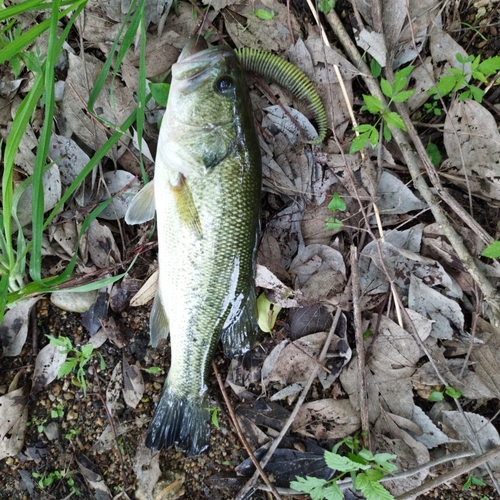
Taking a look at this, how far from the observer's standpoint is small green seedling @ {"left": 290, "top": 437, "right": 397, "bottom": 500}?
2.29 m

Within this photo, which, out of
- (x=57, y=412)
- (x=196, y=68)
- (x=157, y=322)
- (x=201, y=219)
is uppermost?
(x=196, y=68)

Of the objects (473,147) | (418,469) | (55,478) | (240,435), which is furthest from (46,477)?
(473,147)

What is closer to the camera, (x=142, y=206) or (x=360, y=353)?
(x=142, y=206)

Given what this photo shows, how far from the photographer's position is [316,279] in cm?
274

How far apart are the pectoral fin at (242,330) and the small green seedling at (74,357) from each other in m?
0.87

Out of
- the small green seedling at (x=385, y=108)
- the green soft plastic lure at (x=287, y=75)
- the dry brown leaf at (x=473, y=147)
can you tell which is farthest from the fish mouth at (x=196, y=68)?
the dry brown leaf at (x=473, y=147)

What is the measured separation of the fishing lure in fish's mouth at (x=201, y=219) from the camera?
2188mm

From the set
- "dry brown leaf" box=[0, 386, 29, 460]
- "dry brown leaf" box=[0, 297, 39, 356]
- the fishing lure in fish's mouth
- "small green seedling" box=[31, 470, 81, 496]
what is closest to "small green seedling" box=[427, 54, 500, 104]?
the fishing lure in fish's mouth

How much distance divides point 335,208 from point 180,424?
5.29ft

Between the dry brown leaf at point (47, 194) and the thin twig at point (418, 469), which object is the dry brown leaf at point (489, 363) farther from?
the dry brown leaf at point (47, 194)

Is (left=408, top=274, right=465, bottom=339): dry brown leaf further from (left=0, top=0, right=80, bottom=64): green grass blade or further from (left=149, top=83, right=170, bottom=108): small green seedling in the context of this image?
(left=0, top=0, right=80, bottom=64): green grass blade

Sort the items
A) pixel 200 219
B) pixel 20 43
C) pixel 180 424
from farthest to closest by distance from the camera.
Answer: pixel 180 424 → pixel 200 219 → pixel 20 43

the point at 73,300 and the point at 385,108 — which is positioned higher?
the point at 385,108

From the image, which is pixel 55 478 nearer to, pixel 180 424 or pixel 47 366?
pixel 47 366
